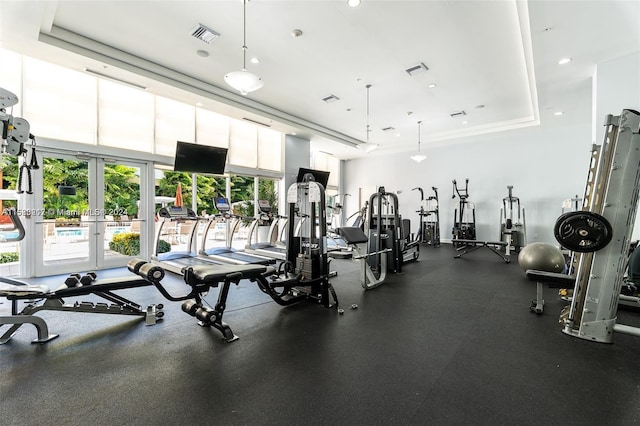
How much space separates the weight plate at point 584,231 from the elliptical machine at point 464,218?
6.09 metres

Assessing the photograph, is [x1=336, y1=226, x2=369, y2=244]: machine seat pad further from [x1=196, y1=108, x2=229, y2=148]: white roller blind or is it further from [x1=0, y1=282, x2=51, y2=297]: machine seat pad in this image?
[x1=196, y1=108, x2=229, y2=148]: white roller blind

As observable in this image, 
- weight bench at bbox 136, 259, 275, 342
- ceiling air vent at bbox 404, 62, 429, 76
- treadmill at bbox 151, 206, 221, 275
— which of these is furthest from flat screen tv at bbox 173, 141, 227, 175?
ceiling air vent at bbox 404, 62, 429, 76

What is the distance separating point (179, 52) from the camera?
482cm

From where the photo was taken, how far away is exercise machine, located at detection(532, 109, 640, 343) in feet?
8.29

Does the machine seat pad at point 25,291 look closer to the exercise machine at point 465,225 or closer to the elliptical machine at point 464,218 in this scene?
the exercise machine at point 465,225

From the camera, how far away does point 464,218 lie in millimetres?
9922

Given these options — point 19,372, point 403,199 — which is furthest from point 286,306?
point 403,199

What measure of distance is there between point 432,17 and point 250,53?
280 centimetres

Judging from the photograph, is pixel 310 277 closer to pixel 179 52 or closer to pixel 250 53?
pixel 250 53

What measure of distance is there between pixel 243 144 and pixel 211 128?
1023mm

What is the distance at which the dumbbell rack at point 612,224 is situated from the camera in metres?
2.53

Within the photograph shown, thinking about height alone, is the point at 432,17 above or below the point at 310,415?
above

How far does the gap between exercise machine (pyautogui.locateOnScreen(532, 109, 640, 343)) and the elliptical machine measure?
237 inches

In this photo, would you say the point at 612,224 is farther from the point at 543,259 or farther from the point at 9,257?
the point at 9,257
